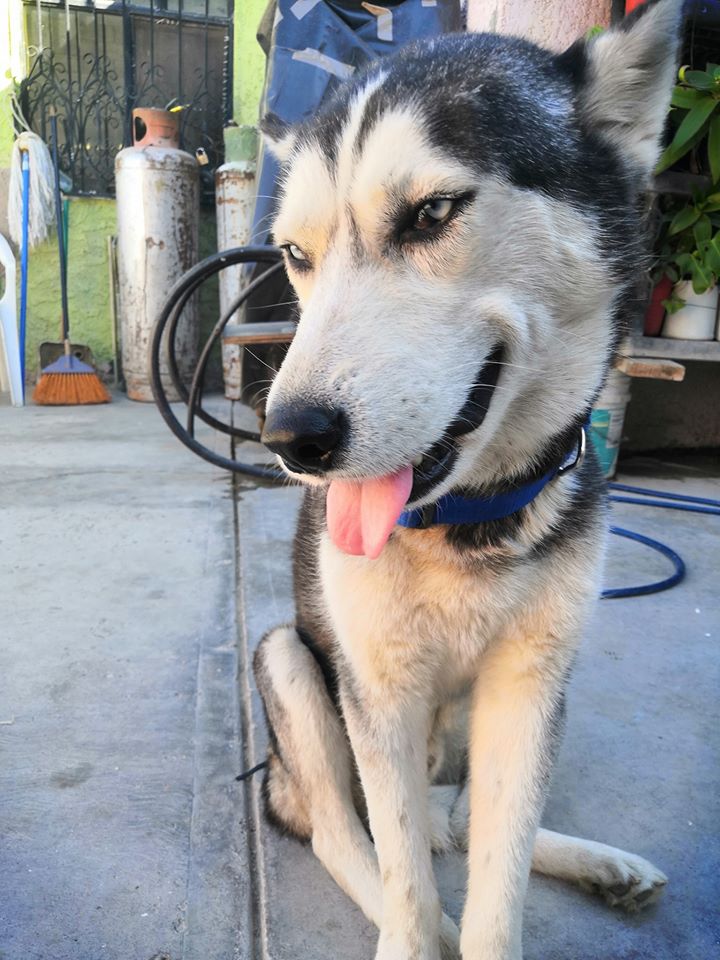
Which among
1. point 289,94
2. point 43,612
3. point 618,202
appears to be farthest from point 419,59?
point 289,94

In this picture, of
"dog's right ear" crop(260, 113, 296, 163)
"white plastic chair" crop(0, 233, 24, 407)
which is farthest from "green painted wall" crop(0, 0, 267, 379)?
"dog's right ear" crop(260, 113, 296, 163)

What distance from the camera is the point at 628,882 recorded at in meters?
1.49

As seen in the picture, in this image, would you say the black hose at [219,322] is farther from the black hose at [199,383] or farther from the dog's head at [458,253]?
the dog's head at [458,253]

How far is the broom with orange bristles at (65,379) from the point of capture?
6.36 metres

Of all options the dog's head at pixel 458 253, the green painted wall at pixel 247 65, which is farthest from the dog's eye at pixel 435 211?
the green painted wall at pixel 247 65

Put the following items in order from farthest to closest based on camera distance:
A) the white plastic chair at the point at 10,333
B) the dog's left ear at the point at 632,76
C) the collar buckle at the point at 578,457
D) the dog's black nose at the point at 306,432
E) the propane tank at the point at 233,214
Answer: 1. the white plastic chair at the point at 10,333
2. the propane tank at the point at 233,214
3. the collar buckle at the point at 578,457
4. the dog's left ear at the point at 632,76
5. the dog's black nose at the point at 306,432

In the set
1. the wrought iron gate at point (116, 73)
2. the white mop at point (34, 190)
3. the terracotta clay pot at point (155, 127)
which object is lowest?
the white mop at point (34, 190)

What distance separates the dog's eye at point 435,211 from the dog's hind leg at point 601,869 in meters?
1.13

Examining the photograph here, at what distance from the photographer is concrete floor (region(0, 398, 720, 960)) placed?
56.9 inches

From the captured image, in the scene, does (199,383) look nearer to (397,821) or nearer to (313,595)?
(313,595)

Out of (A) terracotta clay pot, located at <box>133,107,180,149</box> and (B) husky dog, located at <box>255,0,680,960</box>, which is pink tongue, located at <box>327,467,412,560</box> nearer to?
(B) husky dog, located at <box>255,0,680,960</box>

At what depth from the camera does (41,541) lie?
10.7 ft

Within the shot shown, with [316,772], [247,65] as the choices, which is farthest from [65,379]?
[316,772]

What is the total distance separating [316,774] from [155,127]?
20.3 feet
